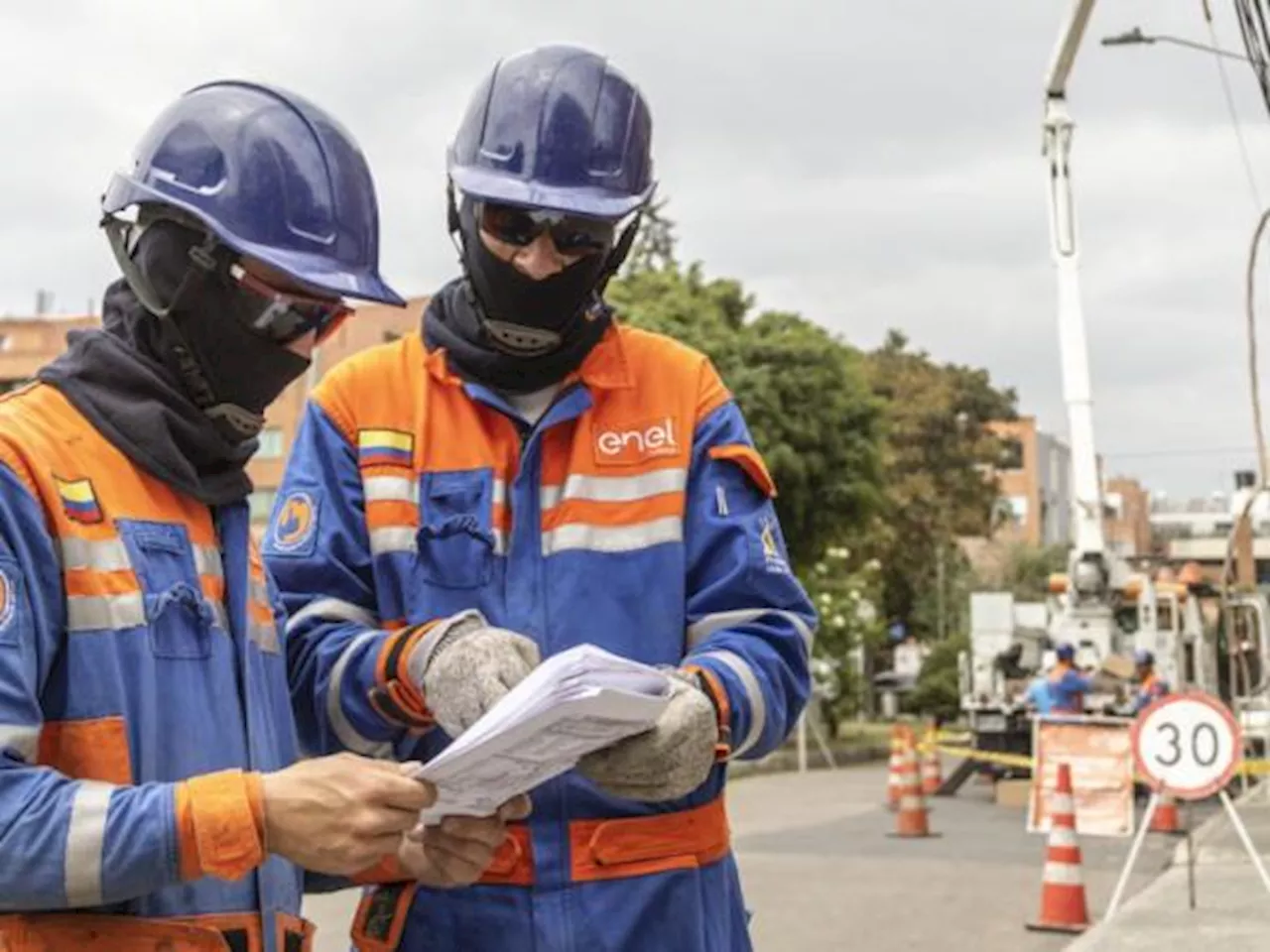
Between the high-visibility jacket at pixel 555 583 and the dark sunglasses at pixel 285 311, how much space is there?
47cm

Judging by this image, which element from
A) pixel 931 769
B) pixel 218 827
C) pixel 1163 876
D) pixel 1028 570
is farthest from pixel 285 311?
pixel 1028 570

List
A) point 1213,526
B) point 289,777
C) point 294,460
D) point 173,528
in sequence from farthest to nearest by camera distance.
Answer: point 1213,526 < point 294,460 < point 173,528 < point 289,777

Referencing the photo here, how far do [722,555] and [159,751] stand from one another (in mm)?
1083

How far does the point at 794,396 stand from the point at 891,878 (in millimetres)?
16959

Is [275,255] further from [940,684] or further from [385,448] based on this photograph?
[940,684]

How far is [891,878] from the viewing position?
12.7 metres

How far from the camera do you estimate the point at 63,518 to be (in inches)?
88.4

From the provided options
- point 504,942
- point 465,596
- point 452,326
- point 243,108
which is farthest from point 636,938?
point 243,108

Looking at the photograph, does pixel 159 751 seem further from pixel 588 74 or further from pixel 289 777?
pixel 588 74

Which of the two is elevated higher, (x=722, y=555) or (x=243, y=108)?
(x=243, y=108)

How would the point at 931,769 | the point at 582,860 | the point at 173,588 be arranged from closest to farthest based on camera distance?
1. the point at 173,588
2. the point at 582,860
3. the point at 931,769

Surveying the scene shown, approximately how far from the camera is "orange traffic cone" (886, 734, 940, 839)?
15.8 meters

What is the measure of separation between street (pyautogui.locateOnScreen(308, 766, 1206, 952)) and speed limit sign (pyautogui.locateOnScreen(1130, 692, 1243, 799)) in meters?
1.08

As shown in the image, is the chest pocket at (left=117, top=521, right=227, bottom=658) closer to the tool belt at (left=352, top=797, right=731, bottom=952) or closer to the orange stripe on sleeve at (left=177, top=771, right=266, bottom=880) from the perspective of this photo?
the orange stripe on sleeve at (left=177, top=771, right=266, bottom=880)
